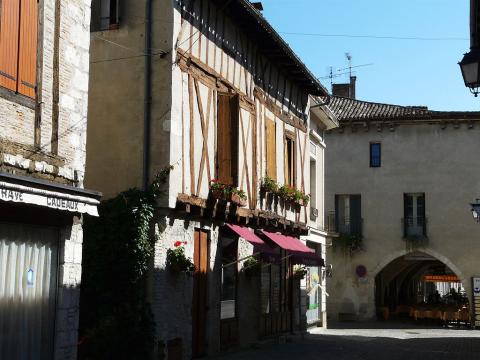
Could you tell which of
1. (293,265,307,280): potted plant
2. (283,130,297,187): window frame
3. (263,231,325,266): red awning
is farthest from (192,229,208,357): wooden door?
(293,265,307,280): potted plant

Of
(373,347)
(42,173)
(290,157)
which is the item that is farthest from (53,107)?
(373,347)

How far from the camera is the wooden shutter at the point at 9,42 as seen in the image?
7.93 meters

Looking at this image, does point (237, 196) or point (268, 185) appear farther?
point (268, 185)

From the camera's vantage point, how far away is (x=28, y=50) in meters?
8.38

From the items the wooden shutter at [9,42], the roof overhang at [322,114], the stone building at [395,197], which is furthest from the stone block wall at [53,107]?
the stone building at [395,197]

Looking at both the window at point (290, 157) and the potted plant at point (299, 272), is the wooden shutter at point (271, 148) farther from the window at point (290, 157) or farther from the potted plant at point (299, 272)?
the potted plant at point (299, 272)

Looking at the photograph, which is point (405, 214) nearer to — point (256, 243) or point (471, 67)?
point (256, 243)

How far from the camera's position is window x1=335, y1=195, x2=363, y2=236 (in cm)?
2986

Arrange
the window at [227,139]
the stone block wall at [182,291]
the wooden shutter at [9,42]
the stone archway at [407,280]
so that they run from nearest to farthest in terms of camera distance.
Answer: the wooden shutter at [9,42]
the stone block wall at [182,291]
the window at [227,139]
the stone archway at [407,280]

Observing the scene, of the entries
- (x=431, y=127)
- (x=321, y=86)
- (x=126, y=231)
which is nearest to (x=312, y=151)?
(x=321, y=86)

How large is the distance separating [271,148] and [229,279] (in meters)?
3.57

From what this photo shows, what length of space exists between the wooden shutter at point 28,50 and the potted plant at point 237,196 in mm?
6100

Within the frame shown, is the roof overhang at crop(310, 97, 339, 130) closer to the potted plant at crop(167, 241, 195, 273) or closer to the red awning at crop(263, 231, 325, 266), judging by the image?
the red awning at crop(263, 231, 325, 266)

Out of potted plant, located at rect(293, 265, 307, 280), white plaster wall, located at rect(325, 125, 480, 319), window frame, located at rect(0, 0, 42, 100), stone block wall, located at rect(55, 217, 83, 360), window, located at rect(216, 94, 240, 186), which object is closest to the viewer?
window frame, located at rect(0, 0, 42, 100)
